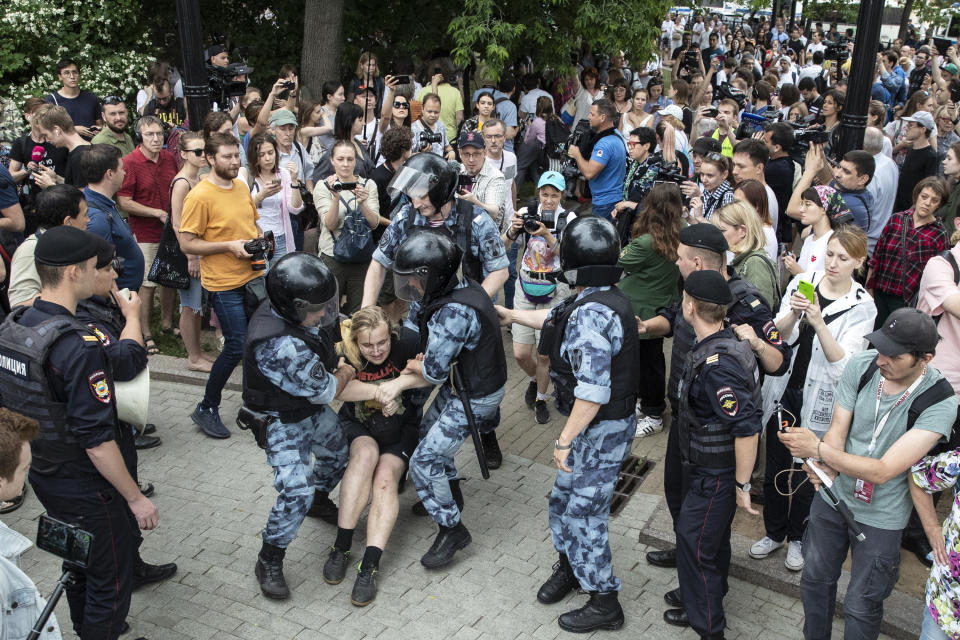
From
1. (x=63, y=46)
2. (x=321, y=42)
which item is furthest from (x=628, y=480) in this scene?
(x=63, y=46)

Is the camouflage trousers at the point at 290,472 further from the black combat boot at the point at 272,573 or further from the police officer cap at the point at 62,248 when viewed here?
the police officer cap at the point at 62,248

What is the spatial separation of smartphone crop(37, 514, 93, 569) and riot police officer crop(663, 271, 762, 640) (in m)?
2.61

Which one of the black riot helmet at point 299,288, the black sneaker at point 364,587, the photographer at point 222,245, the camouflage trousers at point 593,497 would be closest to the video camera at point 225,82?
the photographer at point 222,245

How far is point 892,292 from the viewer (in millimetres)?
6074

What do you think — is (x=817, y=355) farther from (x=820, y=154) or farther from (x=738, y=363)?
(x=820, y=154)

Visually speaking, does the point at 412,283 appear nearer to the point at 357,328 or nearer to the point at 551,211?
the point at 357,328

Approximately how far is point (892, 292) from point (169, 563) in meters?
5.00

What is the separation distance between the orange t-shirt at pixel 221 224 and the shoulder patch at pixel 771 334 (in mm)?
3769

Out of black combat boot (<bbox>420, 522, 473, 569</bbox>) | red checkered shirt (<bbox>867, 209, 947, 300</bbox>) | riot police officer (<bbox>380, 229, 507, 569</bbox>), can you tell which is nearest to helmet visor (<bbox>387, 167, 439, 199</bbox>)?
riot police officer (<bbox>380, 229, 507, 569</bbox>)

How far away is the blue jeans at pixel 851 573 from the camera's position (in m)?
3.82

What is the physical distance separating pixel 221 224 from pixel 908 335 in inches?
183

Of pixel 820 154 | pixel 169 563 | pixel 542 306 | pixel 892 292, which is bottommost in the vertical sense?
pixel 169 563

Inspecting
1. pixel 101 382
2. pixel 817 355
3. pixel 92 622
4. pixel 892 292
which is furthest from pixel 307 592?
pixel 892 292

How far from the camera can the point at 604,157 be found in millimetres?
7934
